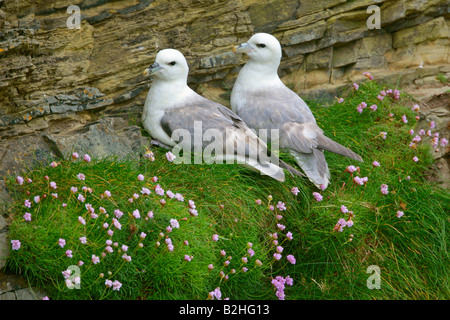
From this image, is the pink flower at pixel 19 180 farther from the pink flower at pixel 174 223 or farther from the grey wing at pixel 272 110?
the grey wing at pixel 272 110

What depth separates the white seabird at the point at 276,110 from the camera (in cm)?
416

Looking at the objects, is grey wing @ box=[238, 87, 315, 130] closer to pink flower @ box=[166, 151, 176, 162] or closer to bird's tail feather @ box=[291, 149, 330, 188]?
bird's tail feather @ box=[291, 149, 330, 188]

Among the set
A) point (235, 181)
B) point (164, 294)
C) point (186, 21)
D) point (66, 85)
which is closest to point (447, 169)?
point (235, 181)

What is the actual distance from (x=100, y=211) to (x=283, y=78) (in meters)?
2.75

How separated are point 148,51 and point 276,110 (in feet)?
3.78

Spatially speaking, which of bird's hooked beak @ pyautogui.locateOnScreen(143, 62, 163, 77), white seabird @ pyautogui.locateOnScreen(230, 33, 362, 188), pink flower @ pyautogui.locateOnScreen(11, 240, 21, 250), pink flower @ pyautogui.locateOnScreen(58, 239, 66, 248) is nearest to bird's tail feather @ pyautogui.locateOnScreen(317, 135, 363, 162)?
white seabird @ pyautogui.locateOnScreen(230, 33, 362, 188)

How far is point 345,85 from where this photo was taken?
5461 millimetres

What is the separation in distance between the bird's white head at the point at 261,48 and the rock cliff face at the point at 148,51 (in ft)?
1.23

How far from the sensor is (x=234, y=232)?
11.8 ft

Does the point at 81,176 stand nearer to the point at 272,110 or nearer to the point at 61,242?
the point at 61,242

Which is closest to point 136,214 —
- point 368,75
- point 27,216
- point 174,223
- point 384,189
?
point 174,223

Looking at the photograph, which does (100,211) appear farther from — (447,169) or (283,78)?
(447,169)

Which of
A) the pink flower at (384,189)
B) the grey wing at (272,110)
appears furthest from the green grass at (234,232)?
the grey wing at (272,110)

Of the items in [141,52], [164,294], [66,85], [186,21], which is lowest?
[164,294]
